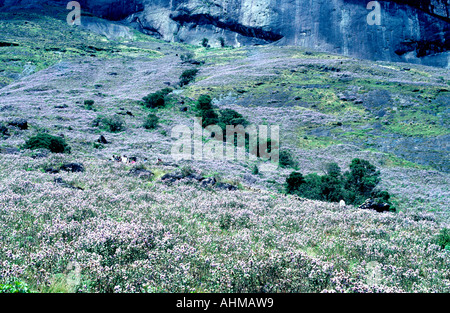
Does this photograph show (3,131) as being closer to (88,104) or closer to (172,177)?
(88,104)

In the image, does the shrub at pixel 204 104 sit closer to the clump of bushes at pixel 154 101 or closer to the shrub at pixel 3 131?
the clump of bushes at pixel 154 101

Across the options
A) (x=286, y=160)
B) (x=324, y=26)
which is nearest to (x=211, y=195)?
(x=286, y=160)

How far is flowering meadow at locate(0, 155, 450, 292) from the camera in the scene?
12.0ft

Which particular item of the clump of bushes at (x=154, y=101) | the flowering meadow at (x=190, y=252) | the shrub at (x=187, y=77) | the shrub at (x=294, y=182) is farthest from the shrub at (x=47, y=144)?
the shrub at (x=187, y=77)

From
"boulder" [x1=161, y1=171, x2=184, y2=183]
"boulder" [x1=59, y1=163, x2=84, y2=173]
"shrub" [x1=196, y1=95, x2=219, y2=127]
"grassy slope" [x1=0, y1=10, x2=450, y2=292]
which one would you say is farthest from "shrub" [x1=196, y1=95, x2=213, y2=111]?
"boulder" [x1=59, y1=163, x2=84, y2=173]

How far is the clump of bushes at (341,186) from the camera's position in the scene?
21172mm

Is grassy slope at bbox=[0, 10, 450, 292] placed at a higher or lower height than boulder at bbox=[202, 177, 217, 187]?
higher

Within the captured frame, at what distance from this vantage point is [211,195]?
36.9 feet

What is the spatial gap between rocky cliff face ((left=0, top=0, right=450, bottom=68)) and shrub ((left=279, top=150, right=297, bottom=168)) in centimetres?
9156

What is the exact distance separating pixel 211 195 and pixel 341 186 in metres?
16.7

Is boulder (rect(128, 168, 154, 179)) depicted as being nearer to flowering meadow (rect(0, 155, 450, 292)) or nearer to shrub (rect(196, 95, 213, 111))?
flowering meadow (rect(0, 155, 450, 292))

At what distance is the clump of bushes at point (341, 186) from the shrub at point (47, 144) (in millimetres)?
20164
